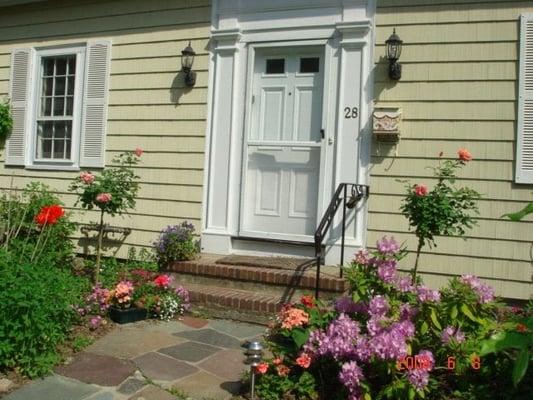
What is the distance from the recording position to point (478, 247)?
5109 millimetres

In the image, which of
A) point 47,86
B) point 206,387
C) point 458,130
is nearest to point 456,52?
point 458,130

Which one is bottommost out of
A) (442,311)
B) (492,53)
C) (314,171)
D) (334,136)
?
(442,311)

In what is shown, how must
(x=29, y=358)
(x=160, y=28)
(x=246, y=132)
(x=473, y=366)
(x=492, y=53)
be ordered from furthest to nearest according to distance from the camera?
1. (x=160, y=28)
2. (x=246, y=132)
3. (x=492, y=53)
4. (x=29, y=358)
5. (x=473, y=366)

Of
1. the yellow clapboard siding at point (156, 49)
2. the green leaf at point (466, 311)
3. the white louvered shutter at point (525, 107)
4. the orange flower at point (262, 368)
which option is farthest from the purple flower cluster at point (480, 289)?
the yellow clapboard siding at point (156, 49)

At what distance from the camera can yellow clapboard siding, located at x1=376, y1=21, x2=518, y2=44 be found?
5.10 m

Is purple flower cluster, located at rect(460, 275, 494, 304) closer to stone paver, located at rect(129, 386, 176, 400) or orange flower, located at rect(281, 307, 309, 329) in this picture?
orange flower, located at rect(281, 307, 309, 329)

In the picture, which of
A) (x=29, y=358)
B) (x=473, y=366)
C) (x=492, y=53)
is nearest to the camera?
(x=473, y=366)

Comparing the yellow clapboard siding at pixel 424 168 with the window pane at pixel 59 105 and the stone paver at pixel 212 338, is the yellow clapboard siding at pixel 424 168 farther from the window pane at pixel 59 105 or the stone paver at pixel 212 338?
the window pane at pixel 59 105

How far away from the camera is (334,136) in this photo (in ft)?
18.5

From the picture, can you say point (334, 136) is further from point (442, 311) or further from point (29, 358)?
point (29, 358)

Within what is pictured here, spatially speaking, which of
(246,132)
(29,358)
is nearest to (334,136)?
(246,132)

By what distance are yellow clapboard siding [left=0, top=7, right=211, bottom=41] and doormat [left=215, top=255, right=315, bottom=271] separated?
2726 millimetres

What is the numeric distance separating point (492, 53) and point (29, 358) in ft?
15.2

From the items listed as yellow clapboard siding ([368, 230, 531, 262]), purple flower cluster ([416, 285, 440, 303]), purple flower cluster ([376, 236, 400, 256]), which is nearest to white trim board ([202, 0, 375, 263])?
yellow clapboard siding ([368, 230, 531, 262])
